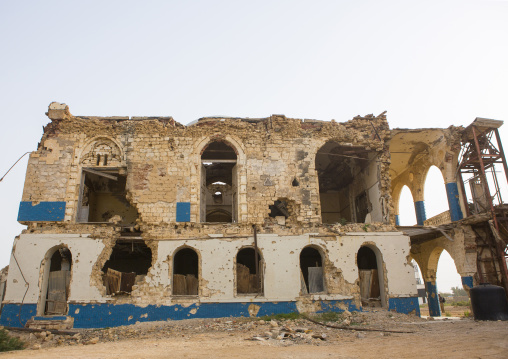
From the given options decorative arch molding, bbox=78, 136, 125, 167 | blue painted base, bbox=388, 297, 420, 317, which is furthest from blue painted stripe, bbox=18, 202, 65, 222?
blue painted base, bbox=388, 297, 420, 317

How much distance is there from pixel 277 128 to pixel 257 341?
8.99 meters

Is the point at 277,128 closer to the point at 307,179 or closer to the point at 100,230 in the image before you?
the point at 307,179

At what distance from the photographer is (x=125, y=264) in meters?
19.3

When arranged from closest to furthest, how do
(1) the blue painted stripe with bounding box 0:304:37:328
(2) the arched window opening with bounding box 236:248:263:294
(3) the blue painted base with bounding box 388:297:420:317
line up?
1. (1) the blue painted stripe with bounding box 0:304:37:328
2. (3) the blue painted base with bounding box 388:297:420:317
3. (2) the arched window opening with bounding box 236:248:263:294

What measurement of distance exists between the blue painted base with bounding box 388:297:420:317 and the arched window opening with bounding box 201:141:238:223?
6615mm

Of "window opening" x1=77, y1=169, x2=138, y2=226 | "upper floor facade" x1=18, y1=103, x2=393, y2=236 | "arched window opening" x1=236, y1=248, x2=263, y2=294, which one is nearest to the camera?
"arched window opening" x1=236, y1=248, x2=263, y2=294

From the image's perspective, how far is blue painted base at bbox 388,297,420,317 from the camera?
1473 centimetres

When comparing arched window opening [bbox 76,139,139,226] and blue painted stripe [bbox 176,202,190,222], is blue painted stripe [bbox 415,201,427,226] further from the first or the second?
arched window opening [bbox 76,139,139,226]

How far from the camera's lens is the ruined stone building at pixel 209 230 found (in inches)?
558

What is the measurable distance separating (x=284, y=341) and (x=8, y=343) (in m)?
7.01

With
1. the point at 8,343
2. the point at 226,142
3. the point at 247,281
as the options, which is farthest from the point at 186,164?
the point at 8,343

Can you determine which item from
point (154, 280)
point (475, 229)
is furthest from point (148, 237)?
point (475, 229)

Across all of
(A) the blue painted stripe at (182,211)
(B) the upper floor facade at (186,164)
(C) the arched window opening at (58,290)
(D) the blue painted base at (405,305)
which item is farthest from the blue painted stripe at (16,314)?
(D) the blue painted base at (405,305)

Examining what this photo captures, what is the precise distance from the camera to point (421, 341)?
970 cm
